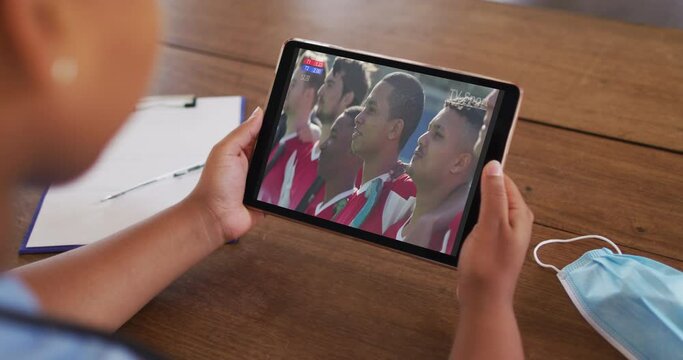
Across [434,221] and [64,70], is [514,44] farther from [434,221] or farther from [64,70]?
[64,70]

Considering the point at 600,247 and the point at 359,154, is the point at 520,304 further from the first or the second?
the point at 359,154

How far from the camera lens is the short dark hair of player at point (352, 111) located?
2.18 feet

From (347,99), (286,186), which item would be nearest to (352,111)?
(347,99)

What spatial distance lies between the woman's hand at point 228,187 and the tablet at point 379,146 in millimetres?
17

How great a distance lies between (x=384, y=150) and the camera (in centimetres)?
64

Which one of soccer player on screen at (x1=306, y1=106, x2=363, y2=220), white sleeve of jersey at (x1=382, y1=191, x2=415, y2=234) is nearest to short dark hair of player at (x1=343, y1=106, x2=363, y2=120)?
soccer player on screen at (x1=306, y1=106, x2=363, y2=220)

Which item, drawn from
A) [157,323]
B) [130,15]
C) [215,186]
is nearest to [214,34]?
[215,186]

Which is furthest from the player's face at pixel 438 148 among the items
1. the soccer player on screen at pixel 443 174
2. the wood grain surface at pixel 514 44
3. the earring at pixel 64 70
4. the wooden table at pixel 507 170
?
the earring at pixel 64 70

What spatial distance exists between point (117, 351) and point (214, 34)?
0.75 meters

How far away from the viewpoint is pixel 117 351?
1.22ft

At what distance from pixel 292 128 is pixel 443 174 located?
0.63ft

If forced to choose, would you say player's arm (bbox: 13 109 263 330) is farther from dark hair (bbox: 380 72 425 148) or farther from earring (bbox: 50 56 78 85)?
earring (bbox: 50 56 78 85)

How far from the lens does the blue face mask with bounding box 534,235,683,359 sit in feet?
1.81

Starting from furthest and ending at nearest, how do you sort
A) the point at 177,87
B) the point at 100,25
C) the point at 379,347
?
the point at 177,87
the point at 379,347
the point at 100,25
